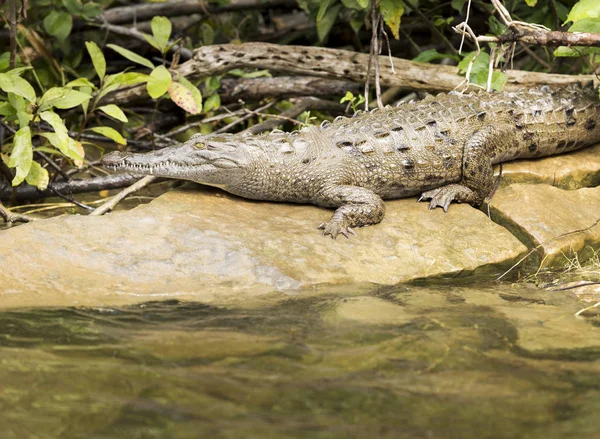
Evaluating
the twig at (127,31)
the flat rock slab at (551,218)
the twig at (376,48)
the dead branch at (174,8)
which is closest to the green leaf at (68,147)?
the twig at (127,31)

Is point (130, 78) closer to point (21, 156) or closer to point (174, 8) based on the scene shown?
point (21, 156)

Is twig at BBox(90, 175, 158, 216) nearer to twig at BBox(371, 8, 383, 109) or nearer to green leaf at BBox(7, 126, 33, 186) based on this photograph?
→ green leaf at BBox(7, 126, 33, 186)

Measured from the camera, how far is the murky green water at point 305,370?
2.62 meters

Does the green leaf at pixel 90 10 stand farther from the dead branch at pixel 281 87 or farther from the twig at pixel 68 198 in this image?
the twig at pixel 68 198

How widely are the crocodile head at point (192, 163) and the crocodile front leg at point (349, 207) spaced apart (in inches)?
25.7

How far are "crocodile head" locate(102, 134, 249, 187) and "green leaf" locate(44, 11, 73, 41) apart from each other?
2224 mm

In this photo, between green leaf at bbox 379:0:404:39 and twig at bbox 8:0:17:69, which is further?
green leaf at bbox 379:0:404:39

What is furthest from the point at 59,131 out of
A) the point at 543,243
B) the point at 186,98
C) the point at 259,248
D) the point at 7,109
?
the point at 543,243

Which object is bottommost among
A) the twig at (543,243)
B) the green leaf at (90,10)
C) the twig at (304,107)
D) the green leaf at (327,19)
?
the twig at (543,243)

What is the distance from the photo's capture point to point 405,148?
5.26 meters

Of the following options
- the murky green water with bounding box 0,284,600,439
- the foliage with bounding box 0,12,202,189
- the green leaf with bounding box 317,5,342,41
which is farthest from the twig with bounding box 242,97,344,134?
the murky green water with bounding box 0,284,600,439

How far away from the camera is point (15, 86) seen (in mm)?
5066

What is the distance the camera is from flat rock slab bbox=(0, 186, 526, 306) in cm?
396

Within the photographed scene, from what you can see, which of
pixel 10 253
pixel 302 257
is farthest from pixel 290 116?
pixel 10 253
